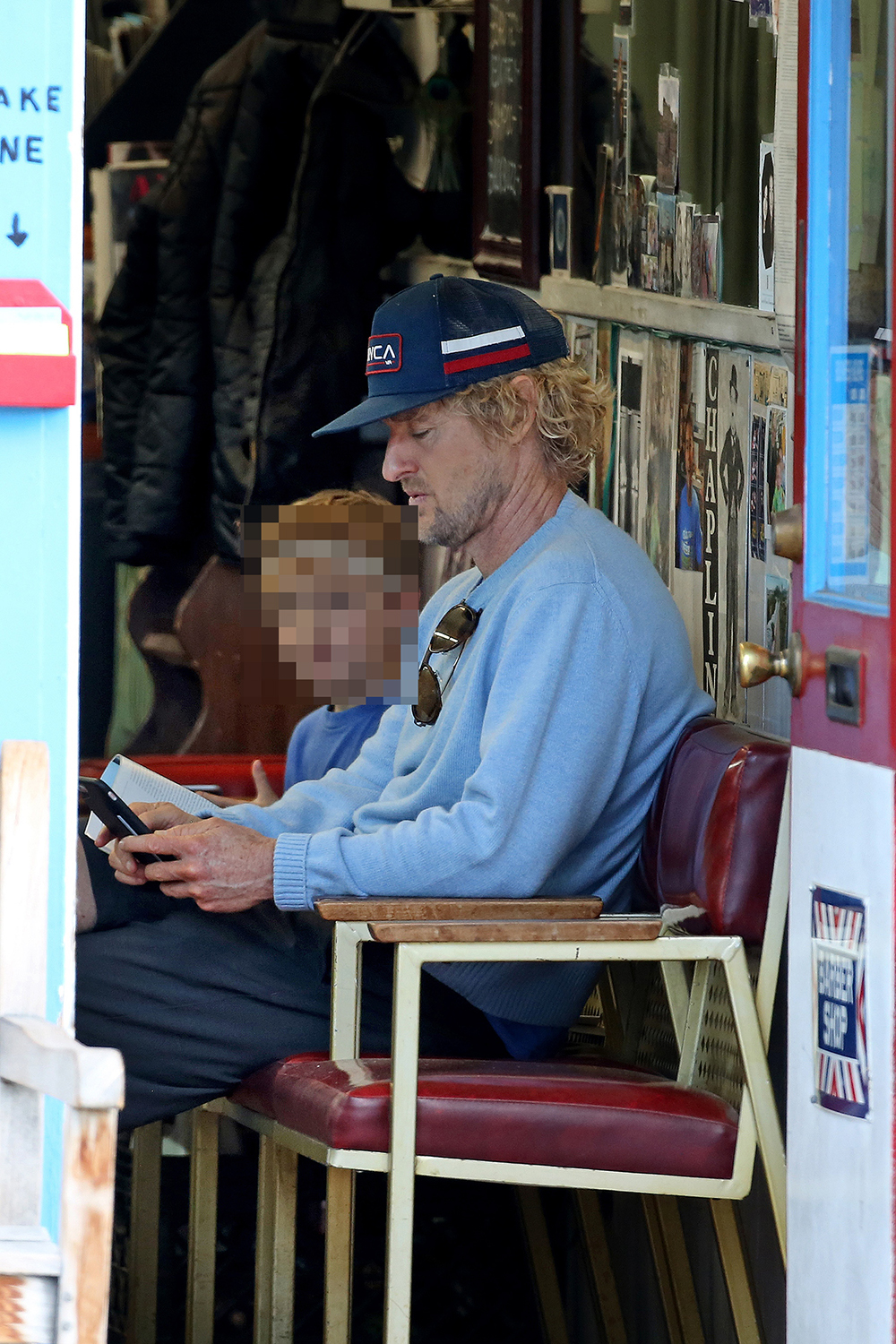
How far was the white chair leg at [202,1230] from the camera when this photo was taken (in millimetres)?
3035

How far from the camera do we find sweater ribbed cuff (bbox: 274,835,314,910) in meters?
2.61

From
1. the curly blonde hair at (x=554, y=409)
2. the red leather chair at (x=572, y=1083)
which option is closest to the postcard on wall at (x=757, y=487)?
the curly blonde hair at (x=554, y=409)

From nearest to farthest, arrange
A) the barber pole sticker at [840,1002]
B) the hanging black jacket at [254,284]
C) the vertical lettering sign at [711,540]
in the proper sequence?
the barber pole sticker at [840,1002], the vertical lettering sign at [711,540], the hanging black jacket at [254,284]

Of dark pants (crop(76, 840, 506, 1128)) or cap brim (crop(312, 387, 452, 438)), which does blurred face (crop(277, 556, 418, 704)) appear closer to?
cap brim (crop(312, 387, 452, 438))

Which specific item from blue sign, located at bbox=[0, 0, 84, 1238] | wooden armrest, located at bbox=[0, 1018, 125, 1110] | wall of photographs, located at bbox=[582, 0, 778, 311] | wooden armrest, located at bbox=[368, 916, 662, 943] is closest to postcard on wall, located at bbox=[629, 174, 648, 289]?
wall of photographs, located at bbox=[582, 0, 778, 311]

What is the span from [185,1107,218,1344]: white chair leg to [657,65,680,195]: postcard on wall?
162 centimetres

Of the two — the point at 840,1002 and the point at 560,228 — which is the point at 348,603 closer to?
the point at 840,1002

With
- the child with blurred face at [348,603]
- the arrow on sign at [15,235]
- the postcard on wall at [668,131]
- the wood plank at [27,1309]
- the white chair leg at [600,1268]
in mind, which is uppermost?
the postcard on wall at [668,131]

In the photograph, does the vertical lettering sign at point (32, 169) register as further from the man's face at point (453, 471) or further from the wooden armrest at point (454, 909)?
the man's face at point (453, 471)

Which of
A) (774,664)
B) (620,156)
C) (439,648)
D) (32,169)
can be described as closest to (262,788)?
(439,648)

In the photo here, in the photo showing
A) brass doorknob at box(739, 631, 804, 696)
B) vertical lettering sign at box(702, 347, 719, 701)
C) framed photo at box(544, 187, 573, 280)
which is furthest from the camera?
framed photo at box(544, 187, 573, 280)

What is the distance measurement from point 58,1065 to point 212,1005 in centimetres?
121

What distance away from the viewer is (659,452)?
3.41 metres

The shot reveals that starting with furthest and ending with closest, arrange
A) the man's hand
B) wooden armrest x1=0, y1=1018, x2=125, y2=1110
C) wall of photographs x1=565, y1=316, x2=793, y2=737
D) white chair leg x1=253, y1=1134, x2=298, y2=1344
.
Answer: wall of photographs x1=565, y1=316, x2=793, y2=737, white chair leg x1=253, y1=1134, x2=298, y2=1344, the man's hand, wooden armrest x1=0, y1=1018, x2=125, y2=1110
